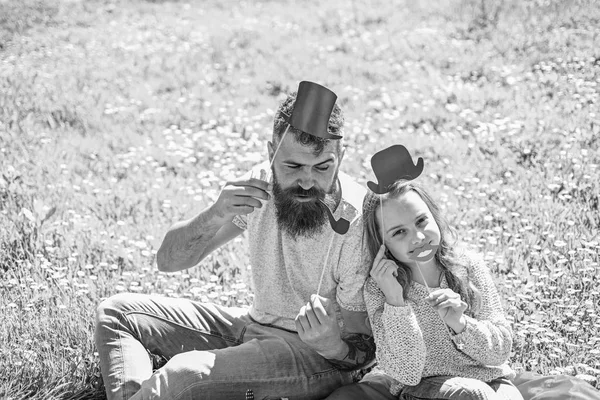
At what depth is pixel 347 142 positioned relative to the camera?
663 centimetres

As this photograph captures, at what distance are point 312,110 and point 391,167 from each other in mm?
369

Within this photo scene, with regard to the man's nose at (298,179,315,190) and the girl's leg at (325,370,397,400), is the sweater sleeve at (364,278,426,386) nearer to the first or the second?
the girl's leg at (325,370,397,400)

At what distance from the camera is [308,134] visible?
324cm

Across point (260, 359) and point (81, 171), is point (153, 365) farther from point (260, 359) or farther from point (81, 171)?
point (81, 171)

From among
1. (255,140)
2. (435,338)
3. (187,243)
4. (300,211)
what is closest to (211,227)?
(187,243)

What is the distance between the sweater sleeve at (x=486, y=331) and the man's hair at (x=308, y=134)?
745 mm

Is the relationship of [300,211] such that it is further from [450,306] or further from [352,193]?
[450,306]

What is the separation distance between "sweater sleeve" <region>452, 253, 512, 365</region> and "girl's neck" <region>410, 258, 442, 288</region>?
5.1 inches

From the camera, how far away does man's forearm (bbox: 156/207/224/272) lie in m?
3.46

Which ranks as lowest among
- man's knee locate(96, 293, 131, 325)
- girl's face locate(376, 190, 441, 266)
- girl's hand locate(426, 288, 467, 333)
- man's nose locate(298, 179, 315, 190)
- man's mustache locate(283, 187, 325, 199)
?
man's knee locate(96, 293, 131, 325)

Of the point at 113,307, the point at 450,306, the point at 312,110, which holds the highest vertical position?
the point at 312,110

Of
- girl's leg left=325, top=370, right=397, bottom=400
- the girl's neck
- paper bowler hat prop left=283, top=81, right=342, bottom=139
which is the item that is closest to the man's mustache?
paper bowler hat prop left=283, top=81, right=342, bottom=139

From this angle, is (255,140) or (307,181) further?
(255,140)

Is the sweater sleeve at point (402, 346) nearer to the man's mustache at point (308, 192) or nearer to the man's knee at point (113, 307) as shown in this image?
the man's mustache at point (308, 192)
